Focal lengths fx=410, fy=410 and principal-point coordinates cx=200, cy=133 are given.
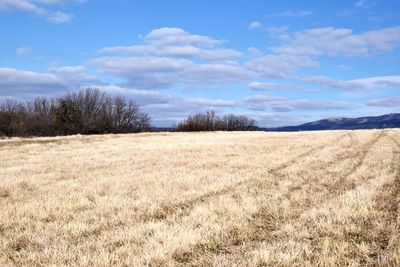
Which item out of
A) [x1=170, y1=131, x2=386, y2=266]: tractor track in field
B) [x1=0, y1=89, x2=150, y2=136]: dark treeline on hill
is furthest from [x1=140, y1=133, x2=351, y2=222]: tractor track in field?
[x1=0, y1=89, x2=150, y2=136]: dark treeline on hill

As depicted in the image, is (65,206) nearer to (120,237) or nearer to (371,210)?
(120,237)

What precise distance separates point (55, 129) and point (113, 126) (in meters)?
26.9

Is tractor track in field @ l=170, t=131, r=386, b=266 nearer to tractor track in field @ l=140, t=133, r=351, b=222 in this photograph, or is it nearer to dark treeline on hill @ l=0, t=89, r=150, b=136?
tractor track in field @ l=140, t=133, r=351, b=222

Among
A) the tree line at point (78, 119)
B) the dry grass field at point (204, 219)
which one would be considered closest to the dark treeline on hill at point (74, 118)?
the tree line at point (78, 119)

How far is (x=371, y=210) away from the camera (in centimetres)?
931

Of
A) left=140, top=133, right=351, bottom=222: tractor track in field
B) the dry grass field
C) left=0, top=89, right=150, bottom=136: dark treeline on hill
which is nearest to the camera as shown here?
the dry grass field

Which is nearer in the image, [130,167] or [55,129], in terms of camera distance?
[130,167]

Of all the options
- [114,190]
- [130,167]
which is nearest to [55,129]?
[130,167]

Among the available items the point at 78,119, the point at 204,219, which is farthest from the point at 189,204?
the point at 78,119

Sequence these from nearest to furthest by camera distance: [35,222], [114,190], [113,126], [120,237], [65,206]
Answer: [120,237]
[35,222]
[65,206]
[114,190]
[113,126]

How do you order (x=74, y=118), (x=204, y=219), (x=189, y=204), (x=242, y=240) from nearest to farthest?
(x=242, y=240) → (x=204, y=219) → (x=189, y=204) → (x=74, y=118)

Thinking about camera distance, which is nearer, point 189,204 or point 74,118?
point 189,204

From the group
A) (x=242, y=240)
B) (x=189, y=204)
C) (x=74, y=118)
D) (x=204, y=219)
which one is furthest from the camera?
(x=74, y=118)

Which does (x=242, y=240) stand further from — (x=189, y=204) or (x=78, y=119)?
(x=78, y=119)
